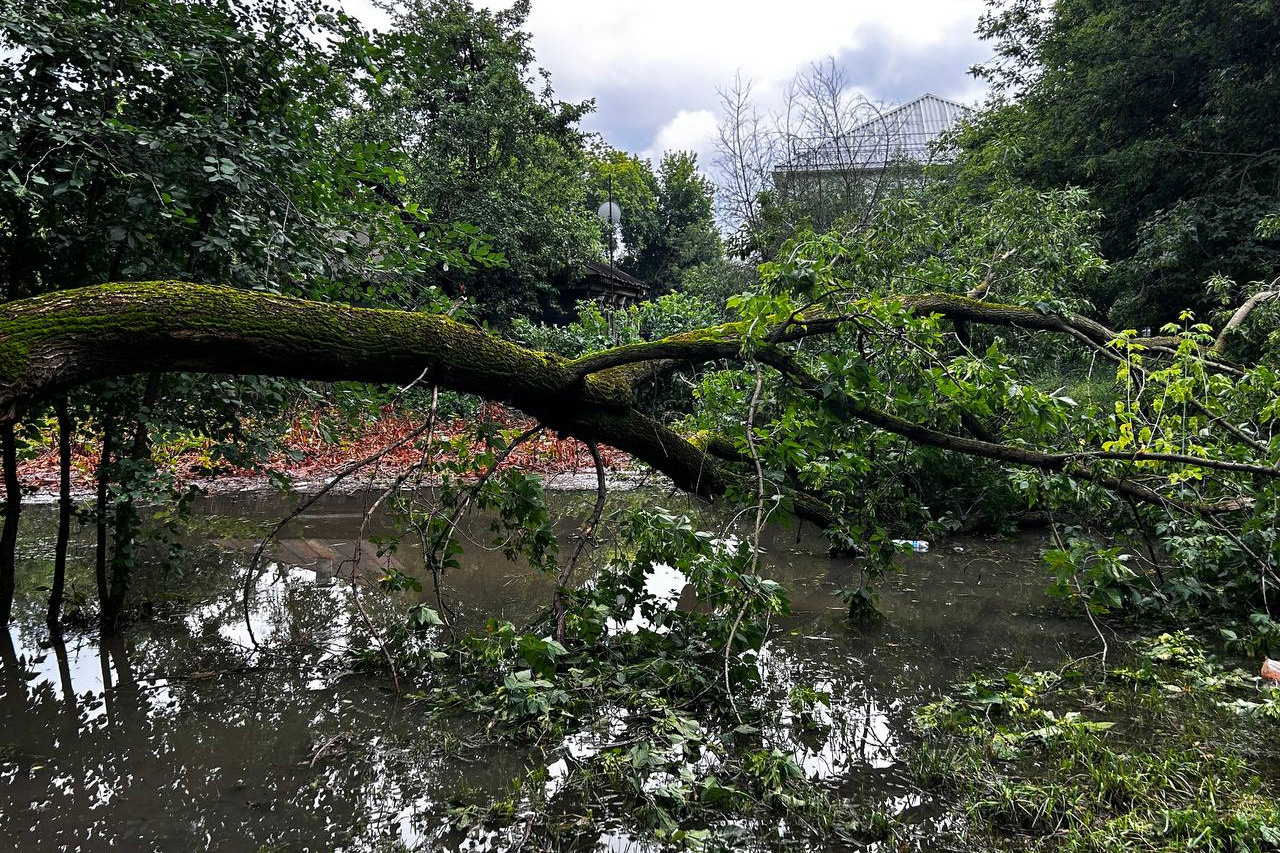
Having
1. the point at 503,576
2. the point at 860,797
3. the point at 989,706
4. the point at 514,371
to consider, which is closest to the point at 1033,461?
the point at 989,706

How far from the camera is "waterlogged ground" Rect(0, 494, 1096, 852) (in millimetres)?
2406

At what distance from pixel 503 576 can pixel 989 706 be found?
11.7 feet

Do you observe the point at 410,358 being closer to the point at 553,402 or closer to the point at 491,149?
the point at 553,402

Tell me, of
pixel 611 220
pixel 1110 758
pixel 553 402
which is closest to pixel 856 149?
pixel 611 220

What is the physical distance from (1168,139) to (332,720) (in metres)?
14.6

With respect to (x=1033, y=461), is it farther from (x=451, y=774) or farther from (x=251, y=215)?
(x=251, y=215)

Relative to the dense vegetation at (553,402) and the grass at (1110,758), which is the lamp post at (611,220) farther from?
the grass at (1110,758)

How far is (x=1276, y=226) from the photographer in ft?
31.6

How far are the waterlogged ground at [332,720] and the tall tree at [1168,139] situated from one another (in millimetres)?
9015

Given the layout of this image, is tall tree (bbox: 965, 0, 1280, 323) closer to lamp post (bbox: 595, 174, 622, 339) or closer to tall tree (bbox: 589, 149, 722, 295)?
lamp post (bbox: 595, 174, 622, 339)

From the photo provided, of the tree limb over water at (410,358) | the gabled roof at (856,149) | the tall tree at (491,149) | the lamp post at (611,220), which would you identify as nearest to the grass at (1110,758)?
the tree limb over water at (410,358)

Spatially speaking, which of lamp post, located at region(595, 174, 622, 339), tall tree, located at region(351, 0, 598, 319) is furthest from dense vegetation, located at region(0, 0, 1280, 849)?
tall tree, located at region(351, 0, 598, 319)

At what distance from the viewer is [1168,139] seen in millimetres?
11977

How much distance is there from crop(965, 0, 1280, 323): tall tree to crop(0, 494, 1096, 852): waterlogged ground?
9.02 meters
